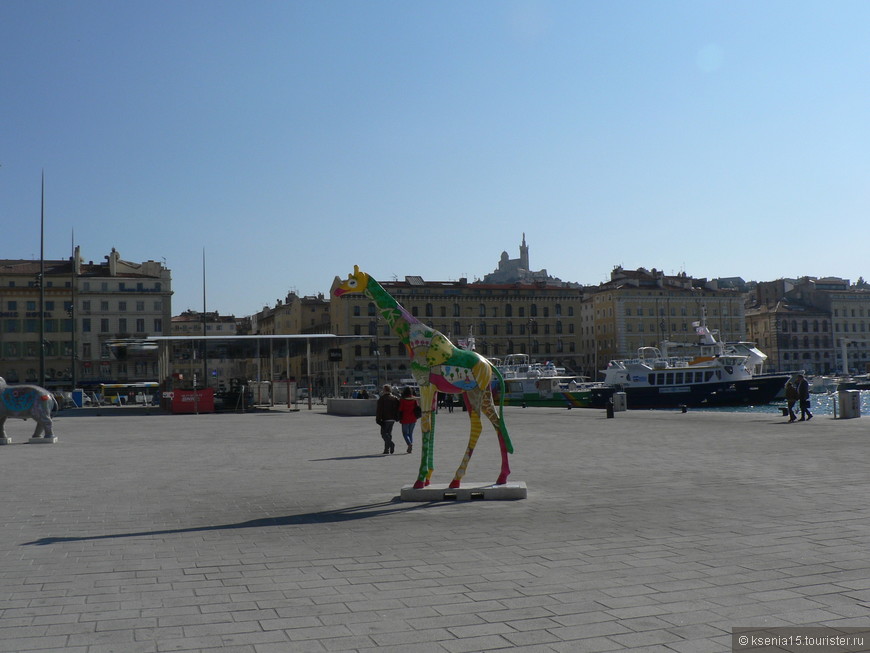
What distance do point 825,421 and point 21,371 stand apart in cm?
7183

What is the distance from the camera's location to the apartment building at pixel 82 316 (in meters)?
78.4

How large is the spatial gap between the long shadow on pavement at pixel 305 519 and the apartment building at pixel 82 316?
71140mm

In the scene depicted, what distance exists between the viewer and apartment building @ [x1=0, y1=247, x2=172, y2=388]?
257ft

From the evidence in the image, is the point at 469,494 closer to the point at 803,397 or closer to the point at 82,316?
the point at 803,397

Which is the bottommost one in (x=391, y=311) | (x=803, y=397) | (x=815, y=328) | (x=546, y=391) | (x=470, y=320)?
(x=546, y=391)

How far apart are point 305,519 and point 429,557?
8.44ft

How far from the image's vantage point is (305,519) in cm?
946

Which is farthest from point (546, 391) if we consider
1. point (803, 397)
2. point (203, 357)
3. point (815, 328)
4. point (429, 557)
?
point (815, 328)

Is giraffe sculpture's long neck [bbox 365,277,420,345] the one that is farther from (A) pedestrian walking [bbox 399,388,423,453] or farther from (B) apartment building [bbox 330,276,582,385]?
(B) apartment building [bbox 330,276,582,385]

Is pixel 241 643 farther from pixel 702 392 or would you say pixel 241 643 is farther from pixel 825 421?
pixel 702 392

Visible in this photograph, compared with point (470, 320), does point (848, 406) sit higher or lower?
lower

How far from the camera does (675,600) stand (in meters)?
5.71

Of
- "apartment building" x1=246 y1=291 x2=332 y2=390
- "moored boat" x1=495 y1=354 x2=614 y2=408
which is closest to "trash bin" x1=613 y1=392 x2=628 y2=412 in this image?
"moored boat" x1=495 y1=354 x2=614 y2=408

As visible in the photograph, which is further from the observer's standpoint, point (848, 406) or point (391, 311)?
point (848, 406)
